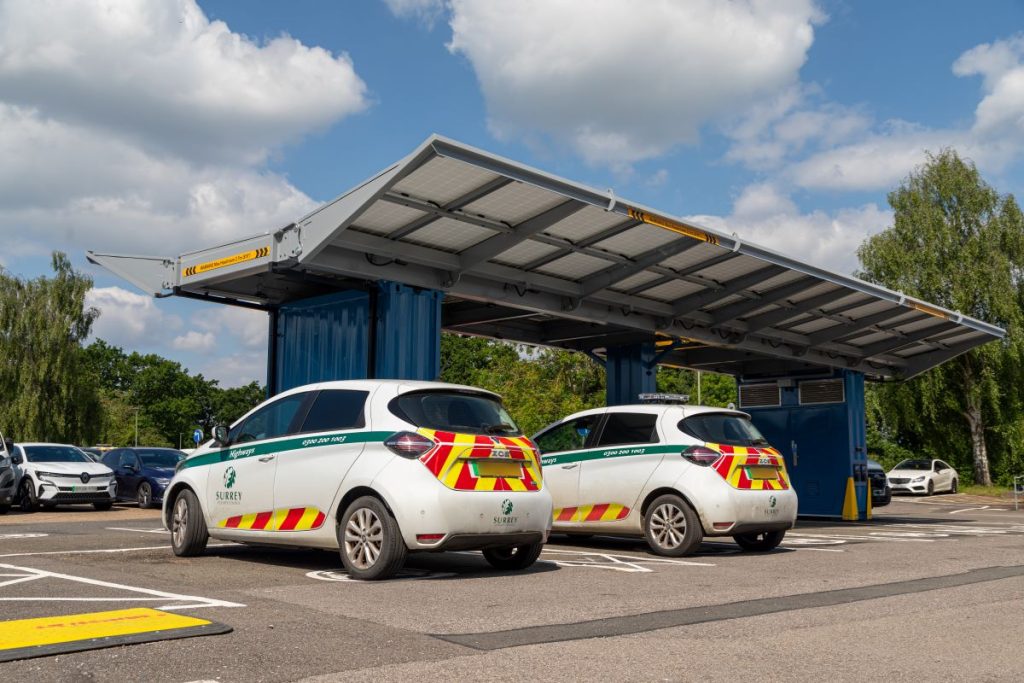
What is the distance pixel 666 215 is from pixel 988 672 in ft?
28.8

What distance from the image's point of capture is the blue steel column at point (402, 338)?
1305cm

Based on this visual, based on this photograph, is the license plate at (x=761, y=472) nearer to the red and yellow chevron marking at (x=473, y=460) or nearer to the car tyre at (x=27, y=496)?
the red and yellow chevron marking at (x=473, y=460)

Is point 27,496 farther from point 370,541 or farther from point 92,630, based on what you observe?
point 92,630

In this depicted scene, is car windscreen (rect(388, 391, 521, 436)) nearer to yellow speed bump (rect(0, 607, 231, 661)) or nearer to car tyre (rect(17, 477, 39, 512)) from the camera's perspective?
yellow speed bump (rect(0, 607, 231, 661))

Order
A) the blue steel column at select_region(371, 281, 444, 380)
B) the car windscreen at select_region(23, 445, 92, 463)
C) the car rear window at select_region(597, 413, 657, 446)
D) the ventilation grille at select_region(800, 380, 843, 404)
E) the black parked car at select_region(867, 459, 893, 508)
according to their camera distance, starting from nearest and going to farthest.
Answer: the car rear window at select_region(597, 413, 657, 446) → the blue steel column at select_region(371, 281, 444, 380) → the car windscreen at select_region(23, 445, 92, 463) → the ventilation grille at select_region(800, 380, 843, 404) → the black parked car at select_region(867, 459, 893, 508)

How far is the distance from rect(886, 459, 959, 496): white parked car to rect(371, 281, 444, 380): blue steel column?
90.6 feet

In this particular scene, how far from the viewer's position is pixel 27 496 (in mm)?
20156

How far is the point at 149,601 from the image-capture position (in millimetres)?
6523

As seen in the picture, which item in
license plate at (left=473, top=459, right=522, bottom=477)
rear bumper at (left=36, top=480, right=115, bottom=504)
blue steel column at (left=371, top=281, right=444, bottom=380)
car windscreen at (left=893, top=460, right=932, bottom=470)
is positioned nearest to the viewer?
license plate at (left=473, top=459, right=522, bottom=477)

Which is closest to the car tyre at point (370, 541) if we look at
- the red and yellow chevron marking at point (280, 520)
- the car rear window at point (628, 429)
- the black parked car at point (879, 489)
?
the red and yellow chevron marking at point (280, 520)

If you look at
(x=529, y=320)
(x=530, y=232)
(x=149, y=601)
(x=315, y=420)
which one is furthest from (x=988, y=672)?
(x=529, y=320)

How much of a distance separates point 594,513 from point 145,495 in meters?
14.6

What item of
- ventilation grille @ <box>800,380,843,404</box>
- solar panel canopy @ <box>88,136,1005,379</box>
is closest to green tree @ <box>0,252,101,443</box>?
solar panel canopy @ <box>88,136,1005,379</box>

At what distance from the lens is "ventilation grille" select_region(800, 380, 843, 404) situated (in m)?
22.1
